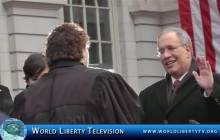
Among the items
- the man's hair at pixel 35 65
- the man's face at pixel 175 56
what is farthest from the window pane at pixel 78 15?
the man's face at pixel 175 56

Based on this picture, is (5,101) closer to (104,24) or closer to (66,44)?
(66,44)

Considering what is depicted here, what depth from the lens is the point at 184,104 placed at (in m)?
5.07

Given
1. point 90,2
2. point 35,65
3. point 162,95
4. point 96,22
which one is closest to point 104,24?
point 96,22

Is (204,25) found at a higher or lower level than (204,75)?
higher

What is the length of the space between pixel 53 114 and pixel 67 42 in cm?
44

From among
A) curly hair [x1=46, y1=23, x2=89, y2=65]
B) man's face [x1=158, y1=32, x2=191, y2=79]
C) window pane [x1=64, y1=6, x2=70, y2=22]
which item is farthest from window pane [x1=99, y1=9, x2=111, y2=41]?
curly hair [x1=46, y1=23, x2=89, y2=65]

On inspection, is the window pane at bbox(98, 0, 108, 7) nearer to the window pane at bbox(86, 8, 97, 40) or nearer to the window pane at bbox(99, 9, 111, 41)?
the window pane at bbox(99, 9, 111, 41)

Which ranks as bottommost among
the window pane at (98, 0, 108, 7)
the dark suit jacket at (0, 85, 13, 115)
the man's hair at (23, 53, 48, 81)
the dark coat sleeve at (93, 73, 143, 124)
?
the dark suit jacket at (0, 85, 13, 115)

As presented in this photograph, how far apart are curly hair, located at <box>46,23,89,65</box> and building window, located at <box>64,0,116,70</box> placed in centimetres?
1092

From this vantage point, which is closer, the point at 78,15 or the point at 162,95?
the point at 162,95

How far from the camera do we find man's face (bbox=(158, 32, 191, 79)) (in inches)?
205

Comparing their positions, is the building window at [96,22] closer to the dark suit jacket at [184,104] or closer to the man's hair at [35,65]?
the man's hair at [35,65]

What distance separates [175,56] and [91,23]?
10791 millimetres

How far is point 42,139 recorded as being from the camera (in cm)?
358
